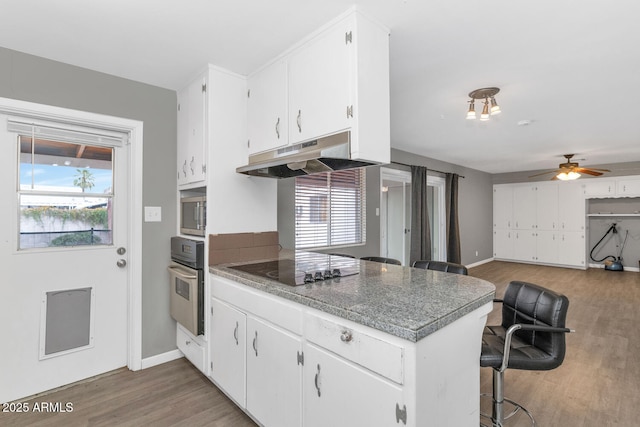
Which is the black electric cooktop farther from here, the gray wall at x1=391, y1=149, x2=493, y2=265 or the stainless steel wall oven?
the gray wall at x1=391, y1=149, x2=493, y2=265

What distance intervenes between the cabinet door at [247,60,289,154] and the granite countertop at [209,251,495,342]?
99 cm

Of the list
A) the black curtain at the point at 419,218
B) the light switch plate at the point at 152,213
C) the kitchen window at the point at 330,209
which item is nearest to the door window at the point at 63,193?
the light switch plate at the point at 152,213

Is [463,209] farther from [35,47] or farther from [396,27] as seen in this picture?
[35,47]

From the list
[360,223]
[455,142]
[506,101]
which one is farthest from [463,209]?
[506,101]

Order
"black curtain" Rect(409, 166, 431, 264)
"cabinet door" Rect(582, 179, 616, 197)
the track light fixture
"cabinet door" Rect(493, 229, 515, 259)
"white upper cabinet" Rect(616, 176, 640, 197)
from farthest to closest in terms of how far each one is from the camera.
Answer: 1. "cabinet door" Rect(493, 229, 515, 259)
2. "cabinet door" Rect(582, 179, 616, 197)
3. "white upper cabinet" Rect(616, 176, 640, 197)
4. "black curtain" Rect(409, 166, 431, 264)
5. the track light fixture

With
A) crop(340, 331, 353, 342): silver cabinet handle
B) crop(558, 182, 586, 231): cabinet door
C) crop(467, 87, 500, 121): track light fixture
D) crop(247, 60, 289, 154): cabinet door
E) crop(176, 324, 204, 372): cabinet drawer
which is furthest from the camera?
crop(558, 182, 586, 231): cabinet door

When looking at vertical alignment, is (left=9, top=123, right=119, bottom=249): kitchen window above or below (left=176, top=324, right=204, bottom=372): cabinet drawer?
above

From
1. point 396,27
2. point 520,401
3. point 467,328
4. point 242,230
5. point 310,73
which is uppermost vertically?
point 396,27

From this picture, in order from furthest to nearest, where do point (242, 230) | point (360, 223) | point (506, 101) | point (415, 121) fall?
1. point (360, 223)
2. point (415, 121)
3. point (506, 101)
4. point (242, 230)

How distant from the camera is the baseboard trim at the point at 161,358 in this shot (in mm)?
2686

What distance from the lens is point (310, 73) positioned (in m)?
1.98

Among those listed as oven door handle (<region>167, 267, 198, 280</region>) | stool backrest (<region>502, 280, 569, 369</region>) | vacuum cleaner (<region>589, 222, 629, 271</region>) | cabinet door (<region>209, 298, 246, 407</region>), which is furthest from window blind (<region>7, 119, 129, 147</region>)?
vacuum cleaner (<region>589, 222, 629, 271</region>)

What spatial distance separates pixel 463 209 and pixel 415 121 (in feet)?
13.6

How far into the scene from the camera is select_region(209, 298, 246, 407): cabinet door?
1.97m
